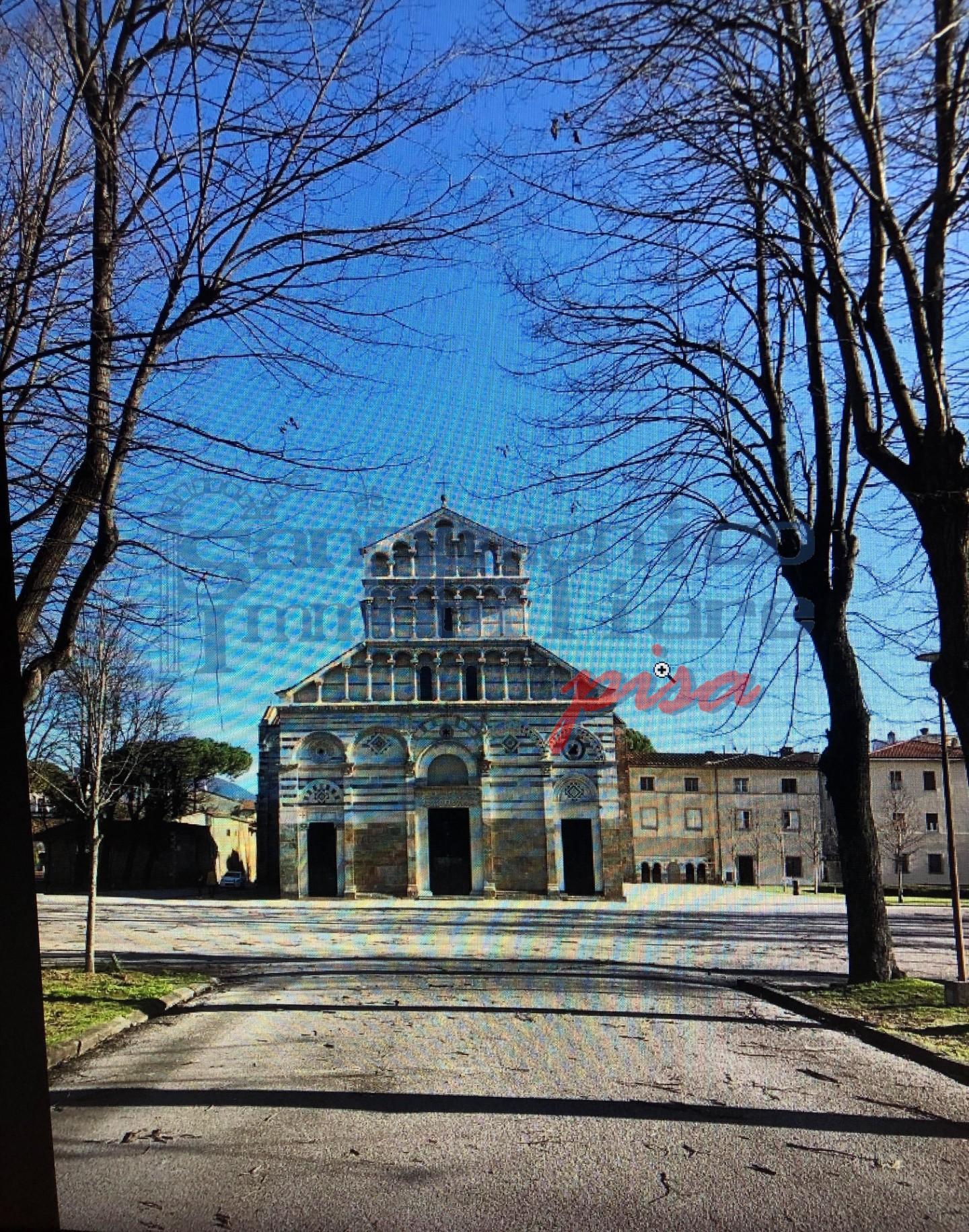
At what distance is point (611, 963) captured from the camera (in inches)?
646

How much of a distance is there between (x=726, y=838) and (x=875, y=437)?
194 feet

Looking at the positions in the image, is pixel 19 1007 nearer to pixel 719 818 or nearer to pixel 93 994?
pixel 93 994

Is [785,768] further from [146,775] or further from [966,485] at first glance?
[966,485]

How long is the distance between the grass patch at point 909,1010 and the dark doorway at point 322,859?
35712mm

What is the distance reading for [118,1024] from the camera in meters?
9.35

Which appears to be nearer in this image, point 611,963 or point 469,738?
point 611,963

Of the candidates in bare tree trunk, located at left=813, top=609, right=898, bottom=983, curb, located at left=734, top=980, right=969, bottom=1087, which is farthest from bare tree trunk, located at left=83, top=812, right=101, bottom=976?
bare tree trunk, located at left=813, top=609, right=898, bottom=983

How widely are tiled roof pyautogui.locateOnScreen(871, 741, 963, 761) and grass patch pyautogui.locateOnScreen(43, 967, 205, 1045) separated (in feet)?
180

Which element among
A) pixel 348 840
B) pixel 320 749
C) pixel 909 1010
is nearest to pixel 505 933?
pixel 909 1010

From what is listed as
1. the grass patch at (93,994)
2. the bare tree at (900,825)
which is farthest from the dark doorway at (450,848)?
the grass patch at (93,994)

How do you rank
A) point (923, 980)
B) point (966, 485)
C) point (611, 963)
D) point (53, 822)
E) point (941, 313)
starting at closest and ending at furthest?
point (966, 485)
point (941, 313)
point (923, 980)
point (611, 963)
point (53, 822)

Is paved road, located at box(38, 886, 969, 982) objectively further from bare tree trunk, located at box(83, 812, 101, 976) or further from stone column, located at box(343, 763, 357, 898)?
stone column, located at box(343, 763, 357, 898)

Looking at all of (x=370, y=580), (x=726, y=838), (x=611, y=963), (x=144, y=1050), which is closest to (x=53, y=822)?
(x=370, y=580)

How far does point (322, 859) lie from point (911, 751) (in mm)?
37755
